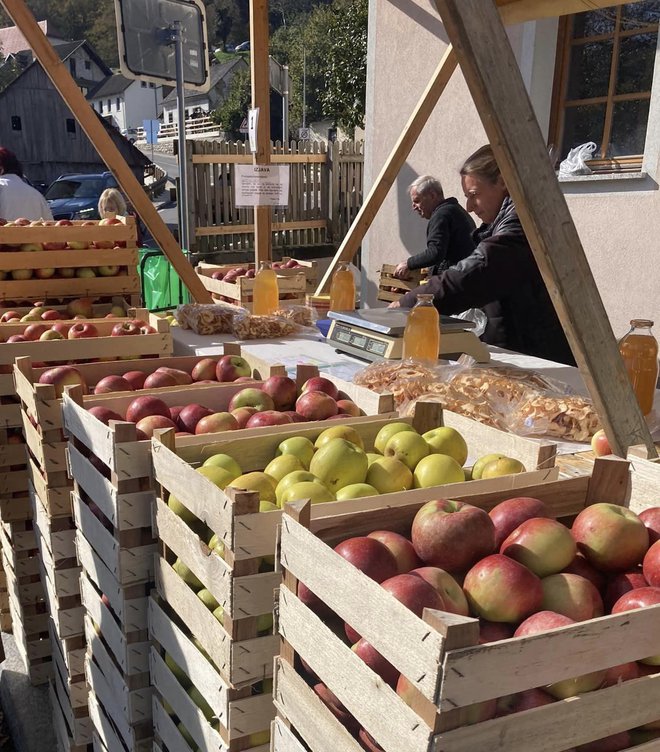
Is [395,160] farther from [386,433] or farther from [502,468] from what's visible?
[502,468]

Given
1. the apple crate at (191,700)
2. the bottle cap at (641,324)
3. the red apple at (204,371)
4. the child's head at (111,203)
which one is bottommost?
the apple crate at (191,700)

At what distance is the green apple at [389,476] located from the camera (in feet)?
5.73

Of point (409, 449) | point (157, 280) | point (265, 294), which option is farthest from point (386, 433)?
point (157, 280)

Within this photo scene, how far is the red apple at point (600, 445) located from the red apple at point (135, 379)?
5.31 feet

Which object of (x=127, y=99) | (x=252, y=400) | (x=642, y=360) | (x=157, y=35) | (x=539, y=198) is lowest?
(x=252, y=400)

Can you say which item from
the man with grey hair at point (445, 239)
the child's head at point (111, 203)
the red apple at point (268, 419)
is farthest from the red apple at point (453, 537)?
the child's head at point (111, 203)

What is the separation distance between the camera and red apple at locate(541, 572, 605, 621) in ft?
4.02

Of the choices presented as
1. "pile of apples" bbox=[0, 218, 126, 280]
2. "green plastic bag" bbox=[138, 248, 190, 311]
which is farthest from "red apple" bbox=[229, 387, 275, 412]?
"green plastic bag" bbox=[138, 248, 190, 311]

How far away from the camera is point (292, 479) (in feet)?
5.43

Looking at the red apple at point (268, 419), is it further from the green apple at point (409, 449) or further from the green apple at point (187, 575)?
the green apple at point (187, 575)

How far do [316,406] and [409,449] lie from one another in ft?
1.66

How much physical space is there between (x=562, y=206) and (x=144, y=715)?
1805mm

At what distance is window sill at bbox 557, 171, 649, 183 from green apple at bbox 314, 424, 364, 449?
14.3ft

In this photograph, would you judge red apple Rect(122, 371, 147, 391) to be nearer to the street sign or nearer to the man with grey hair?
the man with grey hair
